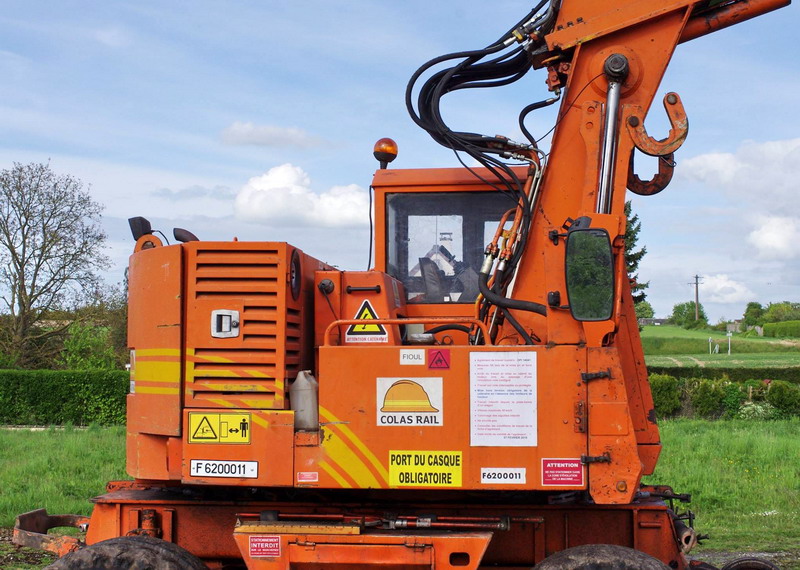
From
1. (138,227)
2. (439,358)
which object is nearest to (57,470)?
(138,227)

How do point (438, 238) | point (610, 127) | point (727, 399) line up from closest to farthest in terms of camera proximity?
point (610, 127)
point (438, 238)
point (727, 399)

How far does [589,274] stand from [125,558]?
3.04 m

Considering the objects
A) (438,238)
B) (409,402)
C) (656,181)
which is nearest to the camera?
(409,402)

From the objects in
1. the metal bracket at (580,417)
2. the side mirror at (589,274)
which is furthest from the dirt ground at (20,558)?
the side mirror at (589,274)

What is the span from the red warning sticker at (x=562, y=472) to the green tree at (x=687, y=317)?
9111 cm

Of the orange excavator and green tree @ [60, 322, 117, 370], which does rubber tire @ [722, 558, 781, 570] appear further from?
green tree @ [60, 322, 117, 370]

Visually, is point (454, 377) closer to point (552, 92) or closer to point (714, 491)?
point (552, 92)

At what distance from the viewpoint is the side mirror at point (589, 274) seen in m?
4.59

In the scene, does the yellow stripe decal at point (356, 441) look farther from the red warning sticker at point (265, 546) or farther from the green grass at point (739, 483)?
Result: the green grass at point (739, 483)

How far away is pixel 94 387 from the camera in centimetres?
2577

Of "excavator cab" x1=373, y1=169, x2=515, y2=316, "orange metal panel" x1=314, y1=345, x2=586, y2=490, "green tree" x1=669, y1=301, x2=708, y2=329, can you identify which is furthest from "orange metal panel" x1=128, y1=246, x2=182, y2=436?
Answer: "green tree" x1=669, y1=301, x2=708, y2=329

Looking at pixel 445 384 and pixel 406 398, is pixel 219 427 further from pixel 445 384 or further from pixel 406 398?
pixel 445 384

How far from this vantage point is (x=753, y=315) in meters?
92.3

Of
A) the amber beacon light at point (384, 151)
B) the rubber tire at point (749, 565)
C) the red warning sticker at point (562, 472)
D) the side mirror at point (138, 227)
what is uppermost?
the amber beacon light at point (384, 151)
